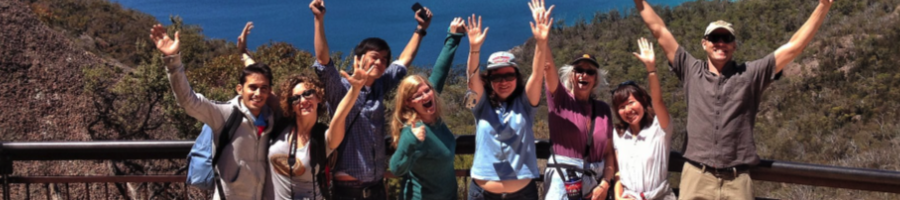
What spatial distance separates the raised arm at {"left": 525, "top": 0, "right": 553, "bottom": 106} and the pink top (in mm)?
104

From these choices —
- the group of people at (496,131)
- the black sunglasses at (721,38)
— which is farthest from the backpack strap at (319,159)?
the black sunglasses at (721,38)

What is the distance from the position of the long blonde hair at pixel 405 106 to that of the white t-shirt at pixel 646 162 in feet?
2.84

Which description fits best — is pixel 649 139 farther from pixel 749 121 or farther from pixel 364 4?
pixel 364 4

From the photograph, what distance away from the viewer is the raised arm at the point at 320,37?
134 inches

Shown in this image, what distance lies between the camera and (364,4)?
118 meters

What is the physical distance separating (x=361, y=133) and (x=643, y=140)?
4.14 ft

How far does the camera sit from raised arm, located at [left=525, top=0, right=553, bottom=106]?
342 centimetres

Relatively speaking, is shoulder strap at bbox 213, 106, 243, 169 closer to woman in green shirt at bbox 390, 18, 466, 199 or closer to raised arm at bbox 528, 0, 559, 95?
woman in green shirt at bbox 390, 18, 466, 199

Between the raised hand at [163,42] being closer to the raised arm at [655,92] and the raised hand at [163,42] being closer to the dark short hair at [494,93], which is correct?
the dark short hair at [494,93]

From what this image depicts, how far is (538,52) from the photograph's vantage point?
3438mm

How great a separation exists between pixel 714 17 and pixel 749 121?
4444 cm

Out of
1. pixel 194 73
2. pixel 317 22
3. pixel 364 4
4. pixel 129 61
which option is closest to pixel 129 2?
pixel 364 4

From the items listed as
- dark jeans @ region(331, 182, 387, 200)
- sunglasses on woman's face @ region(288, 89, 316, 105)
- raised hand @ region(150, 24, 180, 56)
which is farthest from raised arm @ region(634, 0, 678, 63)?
raised hand @ region(150, 24, 180, 56)

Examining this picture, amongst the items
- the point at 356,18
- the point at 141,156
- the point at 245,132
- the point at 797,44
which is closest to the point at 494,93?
the point at 245,132
